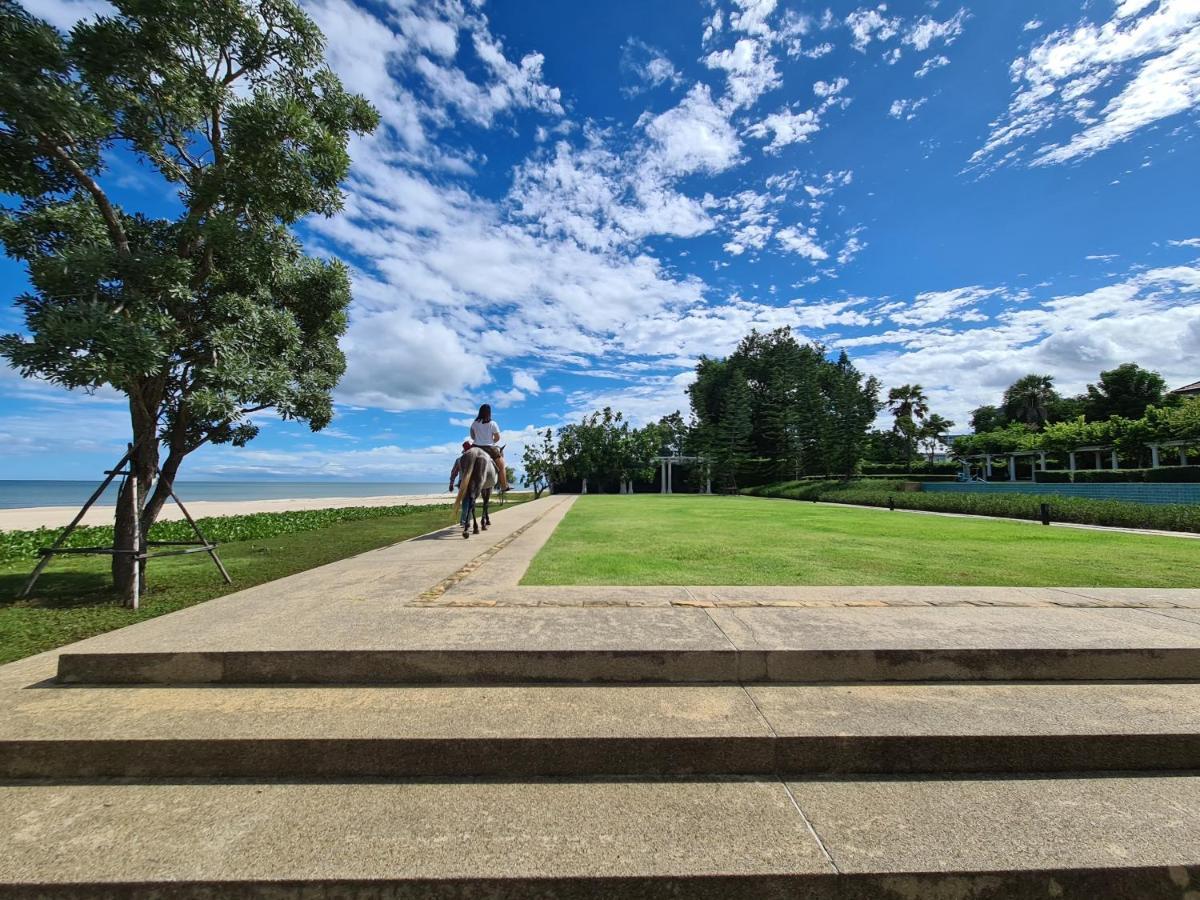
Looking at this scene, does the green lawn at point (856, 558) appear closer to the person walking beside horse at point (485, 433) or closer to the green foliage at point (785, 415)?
the person walking beside horse at point (485, 433)

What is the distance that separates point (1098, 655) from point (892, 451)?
6289 cm

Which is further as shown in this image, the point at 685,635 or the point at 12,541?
the point at 12,541

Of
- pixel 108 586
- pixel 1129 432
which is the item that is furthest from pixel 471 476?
pixel 1129 432

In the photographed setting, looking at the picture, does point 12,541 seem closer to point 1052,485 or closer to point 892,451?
point 1052,485

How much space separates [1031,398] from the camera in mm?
66250

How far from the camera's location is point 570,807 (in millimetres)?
2168

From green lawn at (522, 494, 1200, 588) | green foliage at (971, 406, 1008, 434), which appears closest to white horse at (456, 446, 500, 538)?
green lawn at (522, 494, 1200, 588)

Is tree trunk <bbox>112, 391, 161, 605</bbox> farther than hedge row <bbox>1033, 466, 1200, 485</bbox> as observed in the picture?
No

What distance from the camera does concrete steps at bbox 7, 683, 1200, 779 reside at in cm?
239

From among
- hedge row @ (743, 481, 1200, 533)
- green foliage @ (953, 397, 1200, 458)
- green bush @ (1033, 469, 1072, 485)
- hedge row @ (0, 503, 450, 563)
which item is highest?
green foliage @ (953, 397, 1200, 458)

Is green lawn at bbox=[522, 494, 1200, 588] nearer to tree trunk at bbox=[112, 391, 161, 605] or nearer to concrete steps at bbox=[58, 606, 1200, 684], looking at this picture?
concrete steps at bbox=[58, 606, 1200, 684]

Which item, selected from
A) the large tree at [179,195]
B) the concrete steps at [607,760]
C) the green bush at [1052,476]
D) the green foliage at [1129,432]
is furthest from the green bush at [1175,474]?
the large tree at [179,195]

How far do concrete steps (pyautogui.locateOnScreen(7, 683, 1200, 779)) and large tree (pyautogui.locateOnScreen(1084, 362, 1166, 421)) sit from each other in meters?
66.6

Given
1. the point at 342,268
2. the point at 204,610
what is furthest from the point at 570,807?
the point at 342,268
